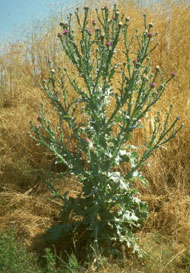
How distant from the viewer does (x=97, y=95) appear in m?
2.44

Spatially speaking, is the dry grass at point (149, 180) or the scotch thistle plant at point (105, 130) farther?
the dry grass at point (149, 180)

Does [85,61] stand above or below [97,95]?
above

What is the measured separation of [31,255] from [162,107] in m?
1.96

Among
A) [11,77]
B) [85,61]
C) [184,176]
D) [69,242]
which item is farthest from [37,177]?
[11,77]

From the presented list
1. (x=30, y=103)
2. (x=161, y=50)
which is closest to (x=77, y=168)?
(x=30, y=103)

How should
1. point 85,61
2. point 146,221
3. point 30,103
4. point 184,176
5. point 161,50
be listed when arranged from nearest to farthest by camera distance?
1. point 85,61
2. point 146,221
3. point 184,176
4. point 30,103
5. point 161,50

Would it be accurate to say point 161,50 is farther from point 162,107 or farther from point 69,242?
point 69,242

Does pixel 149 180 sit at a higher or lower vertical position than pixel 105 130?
lower

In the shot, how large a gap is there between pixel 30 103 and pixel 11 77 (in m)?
1.43

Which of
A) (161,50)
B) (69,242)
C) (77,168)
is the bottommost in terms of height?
(69,242)

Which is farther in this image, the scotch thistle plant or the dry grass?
the dry grass

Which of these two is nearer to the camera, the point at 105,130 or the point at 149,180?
the point at 105,130

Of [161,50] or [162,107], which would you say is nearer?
[162,107]

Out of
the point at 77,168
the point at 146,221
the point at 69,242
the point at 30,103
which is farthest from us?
the point at 30,103
